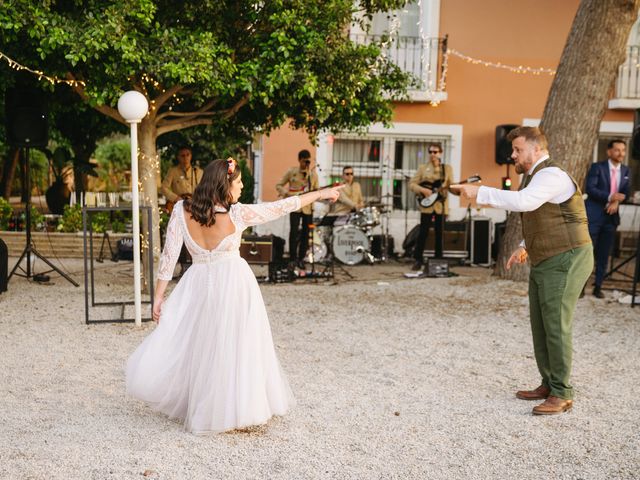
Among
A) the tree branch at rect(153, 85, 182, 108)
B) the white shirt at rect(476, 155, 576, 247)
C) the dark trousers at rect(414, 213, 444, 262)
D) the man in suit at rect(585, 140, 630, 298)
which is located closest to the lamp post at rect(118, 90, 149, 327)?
the tree branch at rect(153, 85, 182, 108)

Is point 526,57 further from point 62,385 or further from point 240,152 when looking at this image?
point 62,385

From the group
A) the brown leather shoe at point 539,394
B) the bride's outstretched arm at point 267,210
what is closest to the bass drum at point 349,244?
the brown leather shoe at point 539,394

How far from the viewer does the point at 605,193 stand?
31.0 feet

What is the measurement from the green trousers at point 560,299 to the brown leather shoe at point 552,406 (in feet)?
0.12

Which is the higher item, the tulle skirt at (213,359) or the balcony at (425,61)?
the balcony at (425,61)

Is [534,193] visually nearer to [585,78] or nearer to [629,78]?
[585,78]

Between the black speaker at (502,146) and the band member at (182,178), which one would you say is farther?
the black speaker at (502,146)

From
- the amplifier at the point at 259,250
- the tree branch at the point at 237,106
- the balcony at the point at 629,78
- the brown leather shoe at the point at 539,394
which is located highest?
the balcony at the point at 629,78

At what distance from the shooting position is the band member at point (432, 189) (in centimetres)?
1190

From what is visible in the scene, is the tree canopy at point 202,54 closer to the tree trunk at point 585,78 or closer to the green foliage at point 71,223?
the tree trunk at point 585,78

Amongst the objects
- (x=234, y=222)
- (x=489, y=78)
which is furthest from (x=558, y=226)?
(x=489, y=78)

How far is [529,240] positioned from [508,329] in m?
2.99

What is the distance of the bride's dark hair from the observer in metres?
4.25

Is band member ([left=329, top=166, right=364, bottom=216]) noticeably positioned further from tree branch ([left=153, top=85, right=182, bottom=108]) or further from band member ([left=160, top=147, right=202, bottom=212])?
tree branch ([left=153, top=85, right=182, bottom=108])
